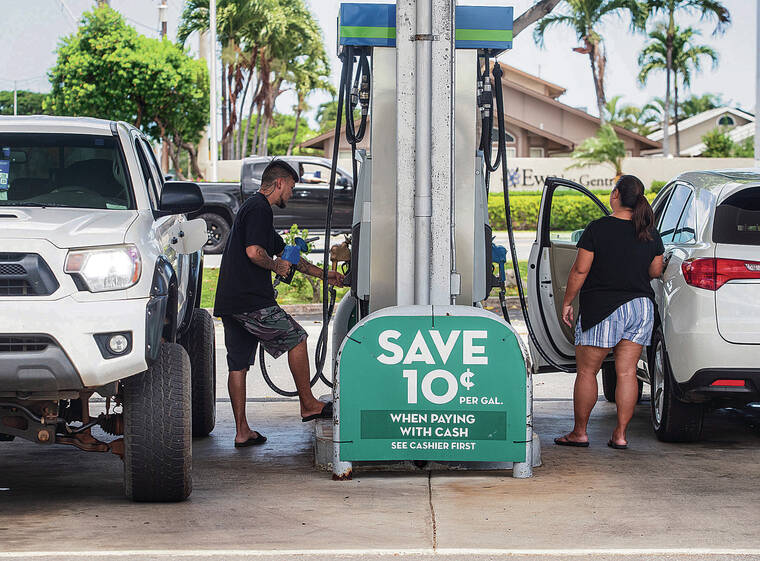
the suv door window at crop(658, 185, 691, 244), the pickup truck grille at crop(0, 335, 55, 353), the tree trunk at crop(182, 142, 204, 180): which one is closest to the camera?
the pickup truck grille at crop(0, 335, 55, 353)

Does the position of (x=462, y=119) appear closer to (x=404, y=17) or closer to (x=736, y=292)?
(x=404, y=17)

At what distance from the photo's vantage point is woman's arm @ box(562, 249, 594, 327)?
24.6 feet

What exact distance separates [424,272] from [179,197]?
4.96 feet

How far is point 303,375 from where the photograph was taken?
7852 millimetres

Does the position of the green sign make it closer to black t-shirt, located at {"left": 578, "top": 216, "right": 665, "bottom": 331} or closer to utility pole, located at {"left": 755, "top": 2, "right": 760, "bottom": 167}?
black t-shirt, located at {"left": 578, "top": 216, "right": 665, "bottom": 331}

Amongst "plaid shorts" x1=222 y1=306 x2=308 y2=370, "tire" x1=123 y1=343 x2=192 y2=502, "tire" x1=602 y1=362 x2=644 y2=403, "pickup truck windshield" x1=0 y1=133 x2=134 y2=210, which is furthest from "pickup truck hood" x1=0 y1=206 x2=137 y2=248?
"tire" x1=602 y1=362 x2=644 y2=403

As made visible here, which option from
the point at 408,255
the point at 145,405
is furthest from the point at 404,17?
the point at 145,405

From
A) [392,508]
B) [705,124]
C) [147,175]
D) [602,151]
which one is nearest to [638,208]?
[392,508]

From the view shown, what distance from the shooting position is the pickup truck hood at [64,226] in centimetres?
545

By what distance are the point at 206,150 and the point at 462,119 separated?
34.8m

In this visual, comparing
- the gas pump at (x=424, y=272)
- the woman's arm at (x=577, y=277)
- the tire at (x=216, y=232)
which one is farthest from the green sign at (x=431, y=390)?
the tire at (x=216, y=232)

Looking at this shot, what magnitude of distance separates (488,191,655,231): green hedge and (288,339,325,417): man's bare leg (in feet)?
93.0

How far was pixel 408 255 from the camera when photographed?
273 inches

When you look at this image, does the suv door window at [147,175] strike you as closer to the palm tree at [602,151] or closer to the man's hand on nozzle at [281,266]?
the man's hand on nozzle at [281,266]
